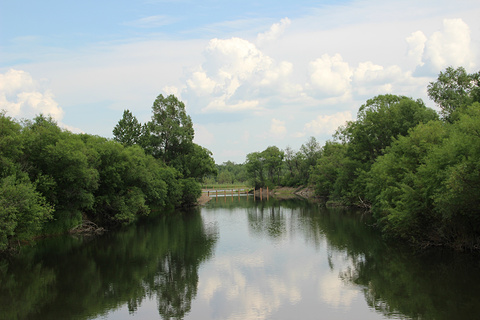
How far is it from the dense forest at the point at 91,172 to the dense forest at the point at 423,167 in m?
25.7

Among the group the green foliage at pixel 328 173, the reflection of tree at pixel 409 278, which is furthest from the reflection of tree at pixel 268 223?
the green foliage at pixel 328 173

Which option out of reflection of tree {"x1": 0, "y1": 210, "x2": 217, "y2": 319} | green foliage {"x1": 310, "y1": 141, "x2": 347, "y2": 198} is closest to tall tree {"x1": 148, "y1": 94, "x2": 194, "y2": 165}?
green foliage {"x1": 310, "y1": 141, "x2": 347, "y2": 198}

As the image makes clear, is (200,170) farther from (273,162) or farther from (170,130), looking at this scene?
(273,162)

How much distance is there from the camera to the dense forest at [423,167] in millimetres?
24606

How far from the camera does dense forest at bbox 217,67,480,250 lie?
2461 cm

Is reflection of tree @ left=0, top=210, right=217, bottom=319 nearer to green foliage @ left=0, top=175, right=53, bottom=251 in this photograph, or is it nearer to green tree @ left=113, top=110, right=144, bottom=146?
green foliage @ left=0, top=175, right=53, bottom=251

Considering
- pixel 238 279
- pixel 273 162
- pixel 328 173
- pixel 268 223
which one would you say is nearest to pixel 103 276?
pixel 238 279

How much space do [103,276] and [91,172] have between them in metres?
15.9

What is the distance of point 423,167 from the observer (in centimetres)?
2856

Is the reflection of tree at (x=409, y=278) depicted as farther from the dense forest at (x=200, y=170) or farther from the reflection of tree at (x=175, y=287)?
the reflection of tree at (x=175, y=287)

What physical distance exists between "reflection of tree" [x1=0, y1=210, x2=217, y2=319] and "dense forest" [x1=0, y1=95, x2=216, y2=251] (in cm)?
326

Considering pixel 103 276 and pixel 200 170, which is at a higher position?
pixel 200 170

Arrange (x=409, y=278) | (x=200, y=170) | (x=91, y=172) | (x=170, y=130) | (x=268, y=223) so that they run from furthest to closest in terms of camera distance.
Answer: (x=200, y=170) < (x=170, y=130) < (x=268, y=223) < (x=91, y=172) < (x=409, y=278)

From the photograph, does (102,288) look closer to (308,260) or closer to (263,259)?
(263,259)
